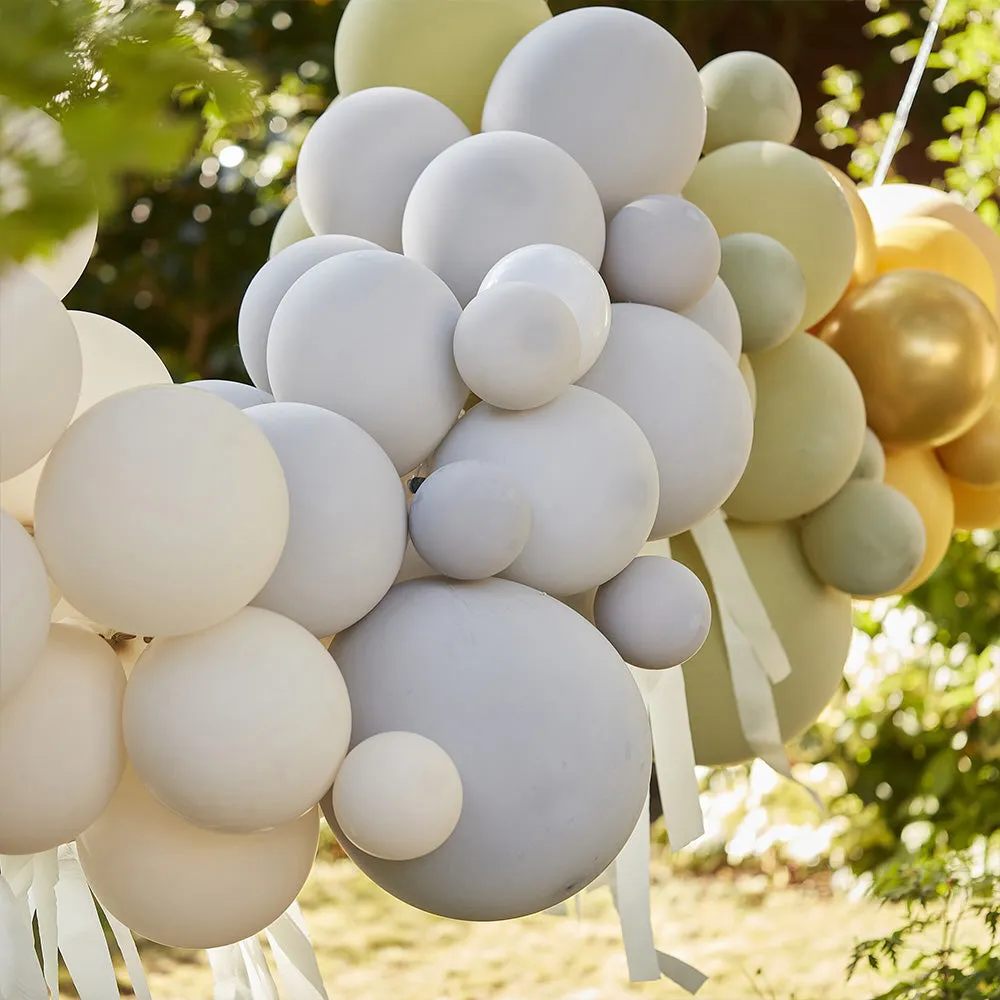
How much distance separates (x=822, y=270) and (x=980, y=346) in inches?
6.6

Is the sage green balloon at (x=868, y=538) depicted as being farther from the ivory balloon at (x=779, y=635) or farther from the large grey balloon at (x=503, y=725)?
the large grey balloon at (x=503, y=725)

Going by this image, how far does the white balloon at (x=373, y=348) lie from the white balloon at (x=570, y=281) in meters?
A: 0.04

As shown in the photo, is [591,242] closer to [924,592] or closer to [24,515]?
[24,515]

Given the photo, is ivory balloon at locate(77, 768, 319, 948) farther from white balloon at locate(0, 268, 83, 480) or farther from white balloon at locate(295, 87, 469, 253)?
white balloon at locate(295, 87, 469, 253)

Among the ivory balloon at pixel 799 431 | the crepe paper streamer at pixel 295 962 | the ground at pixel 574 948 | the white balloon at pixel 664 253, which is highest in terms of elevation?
the white balloon at pixel 664 253

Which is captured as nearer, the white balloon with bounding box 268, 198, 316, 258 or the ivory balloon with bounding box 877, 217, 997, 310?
the white balloon with bounding box 268, 198, 316, 258

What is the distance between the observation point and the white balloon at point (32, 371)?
460 millimetres

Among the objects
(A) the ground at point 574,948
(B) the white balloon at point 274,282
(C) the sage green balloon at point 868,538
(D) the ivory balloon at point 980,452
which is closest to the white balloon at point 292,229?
(B) the white balloon at point 274,282

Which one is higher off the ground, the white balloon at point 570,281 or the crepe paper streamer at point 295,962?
the white balloon at point 570,281

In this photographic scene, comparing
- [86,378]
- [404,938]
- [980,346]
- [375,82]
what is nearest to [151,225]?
[404,938]

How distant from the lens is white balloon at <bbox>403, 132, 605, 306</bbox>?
2.34ft

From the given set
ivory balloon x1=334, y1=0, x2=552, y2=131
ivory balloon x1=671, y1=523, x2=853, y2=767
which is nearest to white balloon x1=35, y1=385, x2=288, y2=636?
ivory balloon x1=334, y1=0, x2=552, y2=131

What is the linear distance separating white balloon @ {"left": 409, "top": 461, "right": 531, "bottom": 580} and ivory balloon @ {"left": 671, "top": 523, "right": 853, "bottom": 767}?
0.45 m

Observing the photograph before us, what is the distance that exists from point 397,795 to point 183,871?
0.41 feet
